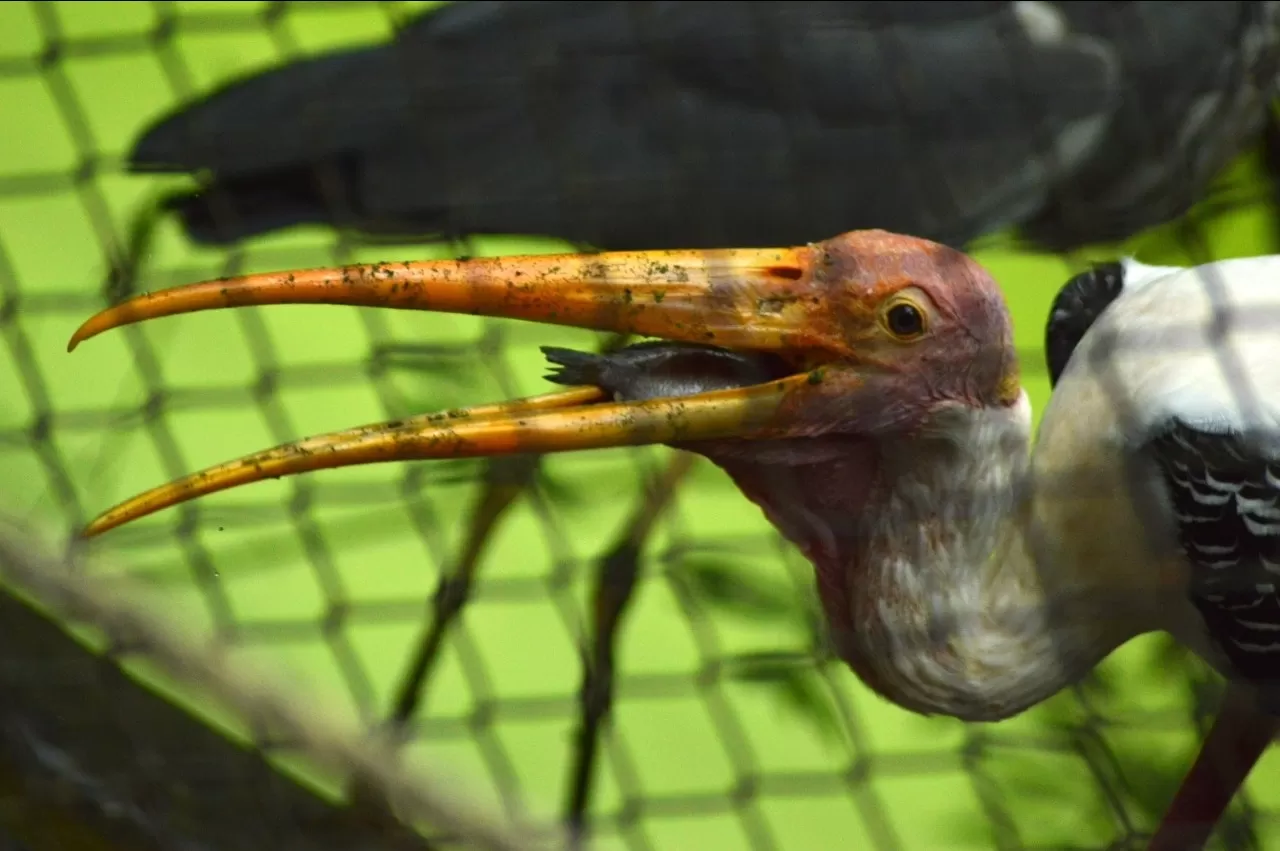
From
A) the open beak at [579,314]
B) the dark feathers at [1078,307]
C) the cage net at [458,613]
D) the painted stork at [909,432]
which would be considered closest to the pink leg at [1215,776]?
the cage net at [458,613]

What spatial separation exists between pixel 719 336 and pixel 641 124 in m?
0.42

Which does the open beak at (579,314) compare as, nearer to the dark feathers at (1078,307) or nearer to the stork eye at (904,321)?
the stork eye at (904,321)

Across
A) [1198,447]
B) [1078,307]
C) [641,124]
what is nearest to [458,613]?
[641,124]

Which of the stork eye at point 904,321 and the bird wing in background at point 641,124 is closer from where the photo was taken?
the stork eye at point 904,321

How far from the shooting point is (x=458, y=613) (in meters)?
1.47

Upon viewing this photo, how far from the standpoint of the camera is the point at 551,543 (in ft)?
5.38

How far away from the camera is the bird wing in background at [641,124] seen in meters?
1.11

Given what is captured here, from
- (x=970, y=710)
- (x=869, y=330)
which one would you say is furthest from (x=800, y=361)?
(x=970, y=710)

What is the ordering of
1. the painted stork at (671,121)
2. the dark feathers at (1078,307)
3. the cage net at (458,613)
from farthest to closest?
1. the cage net at (458,613)
2. the painted stork at (671,121)
3. the dark feathers at (1078,307)

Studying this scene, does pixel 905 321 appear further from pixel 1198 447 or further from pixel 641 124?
pixel 641 124

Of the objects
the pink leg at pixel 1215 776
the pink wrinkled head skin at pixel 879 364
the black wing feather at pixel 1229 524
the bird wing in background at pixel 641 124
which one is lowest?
the pink leg at pixel 1215 776

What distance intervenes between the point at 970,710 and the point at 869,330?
10.9 inches

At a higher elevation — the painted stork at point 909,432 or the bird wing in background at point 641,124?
the bird wing in background at point 641,124

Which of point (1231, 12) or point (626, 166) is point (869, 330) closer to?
point (626, 166)
